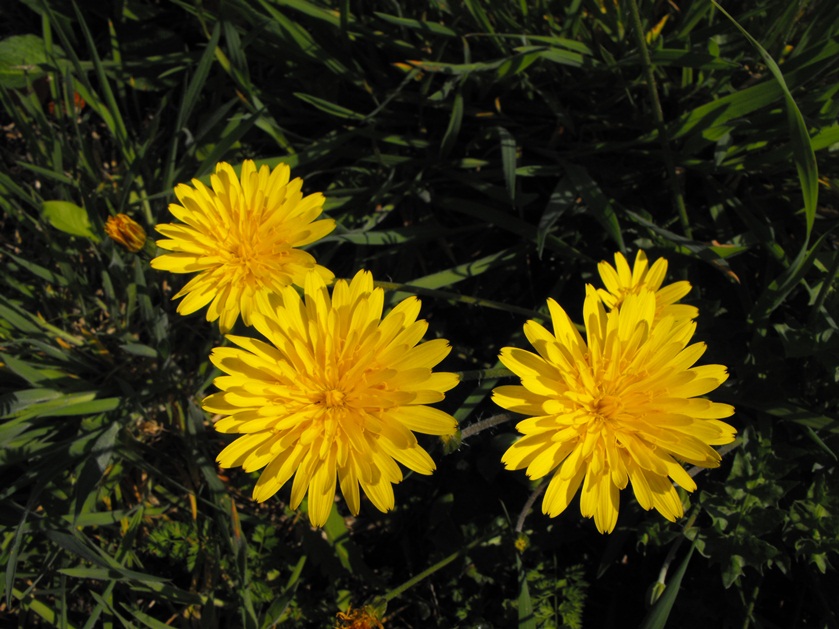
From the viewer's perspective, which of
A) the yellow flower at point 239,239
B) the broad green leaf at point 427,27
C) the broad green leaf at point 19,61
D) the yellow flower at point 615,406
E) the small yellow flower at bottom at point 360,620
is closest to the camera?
the yellow flower at point 615,406

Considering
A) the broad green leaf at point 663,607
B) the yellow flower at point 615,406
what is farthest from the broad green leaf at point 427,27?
the broad green leaf at point 663,607

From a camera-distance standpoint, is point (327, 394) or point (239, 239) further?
point (239, 239)

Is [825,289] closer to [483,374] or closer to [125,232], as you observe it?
[483,374]

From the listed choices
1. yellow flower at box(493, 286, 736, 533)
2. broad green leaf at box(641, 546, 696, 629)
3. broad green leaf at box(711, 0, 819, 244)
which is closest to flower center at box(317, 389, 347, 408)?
yellow flower at box(493, 286, 736, 533)

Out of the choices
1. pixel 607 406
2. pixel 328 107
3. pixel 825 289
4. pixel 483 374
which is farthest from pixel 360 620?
pixel 328 107

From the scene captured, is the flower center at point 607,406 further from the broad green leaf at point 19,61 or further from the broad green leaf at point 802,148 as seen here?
the broad green leaf at point 19,61

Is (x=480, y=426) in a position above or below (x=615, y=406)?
below
